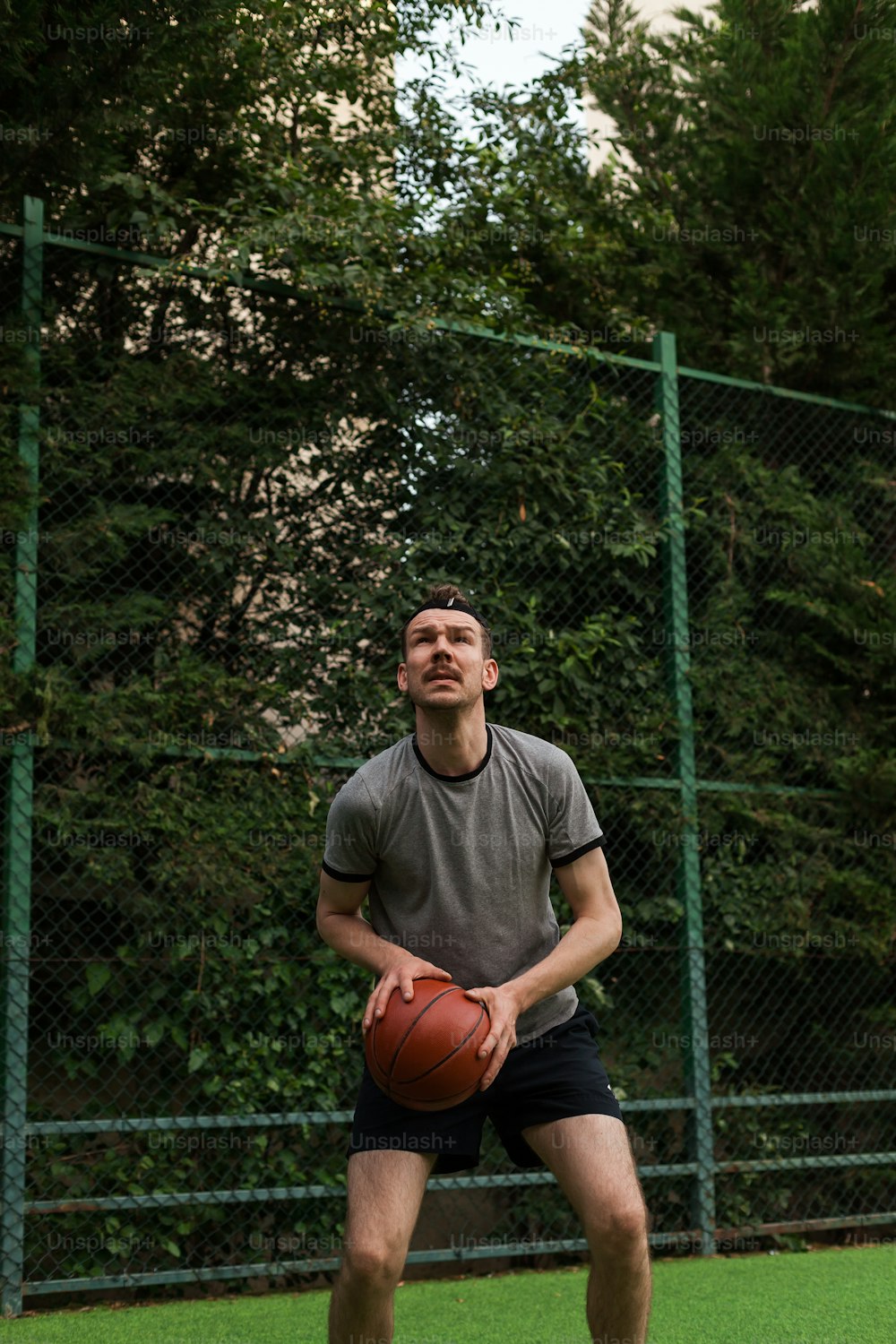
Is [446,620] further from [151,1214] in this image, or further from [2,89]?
[151,1214]

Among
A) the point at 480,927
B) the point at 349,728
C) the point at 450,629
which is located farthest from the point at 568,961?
the point at 349,728

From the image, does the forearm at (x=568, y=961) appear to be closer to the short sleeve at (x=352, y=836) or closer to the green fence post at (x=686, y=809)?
the short sleeve at (x=352, y=836)

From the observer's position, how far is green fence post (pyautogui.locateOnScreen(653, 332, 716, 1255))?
5742 millimetres

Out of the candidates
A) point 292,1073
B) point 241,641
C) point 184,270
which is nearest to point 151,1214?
point 292,1073

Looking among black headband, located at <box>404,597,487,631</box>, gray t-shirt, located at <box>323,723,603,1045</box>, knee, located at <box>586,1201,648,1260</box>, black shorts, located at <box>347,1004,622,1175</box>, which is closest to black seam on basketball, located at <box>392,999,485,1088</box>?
black shorts, located at <box>347,1004,622,1175</box>

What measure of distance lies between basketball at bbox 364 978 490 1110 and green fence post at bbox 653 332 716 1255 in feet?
10.7

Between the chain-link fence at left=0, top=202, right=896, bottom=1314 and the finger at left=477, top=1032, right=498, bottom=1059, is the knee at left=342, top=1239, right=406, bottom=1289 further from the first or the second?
the chain-link fence at left=0, top=202, right=896, bottom=1314

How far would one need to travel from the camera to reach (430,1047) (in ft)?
9.02

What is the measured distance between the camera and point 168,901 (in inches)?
199

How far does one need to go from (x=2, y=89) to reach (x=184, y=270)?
1.17 meters

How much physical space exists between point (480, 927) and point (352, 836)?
1.23 feet

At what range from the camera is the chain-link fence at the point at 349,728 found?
4.92 meters

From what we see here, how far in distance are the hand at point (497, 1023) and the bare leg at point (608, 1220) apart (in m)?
0.25

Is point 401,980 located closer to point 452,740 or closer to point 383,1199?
point 383,1199
